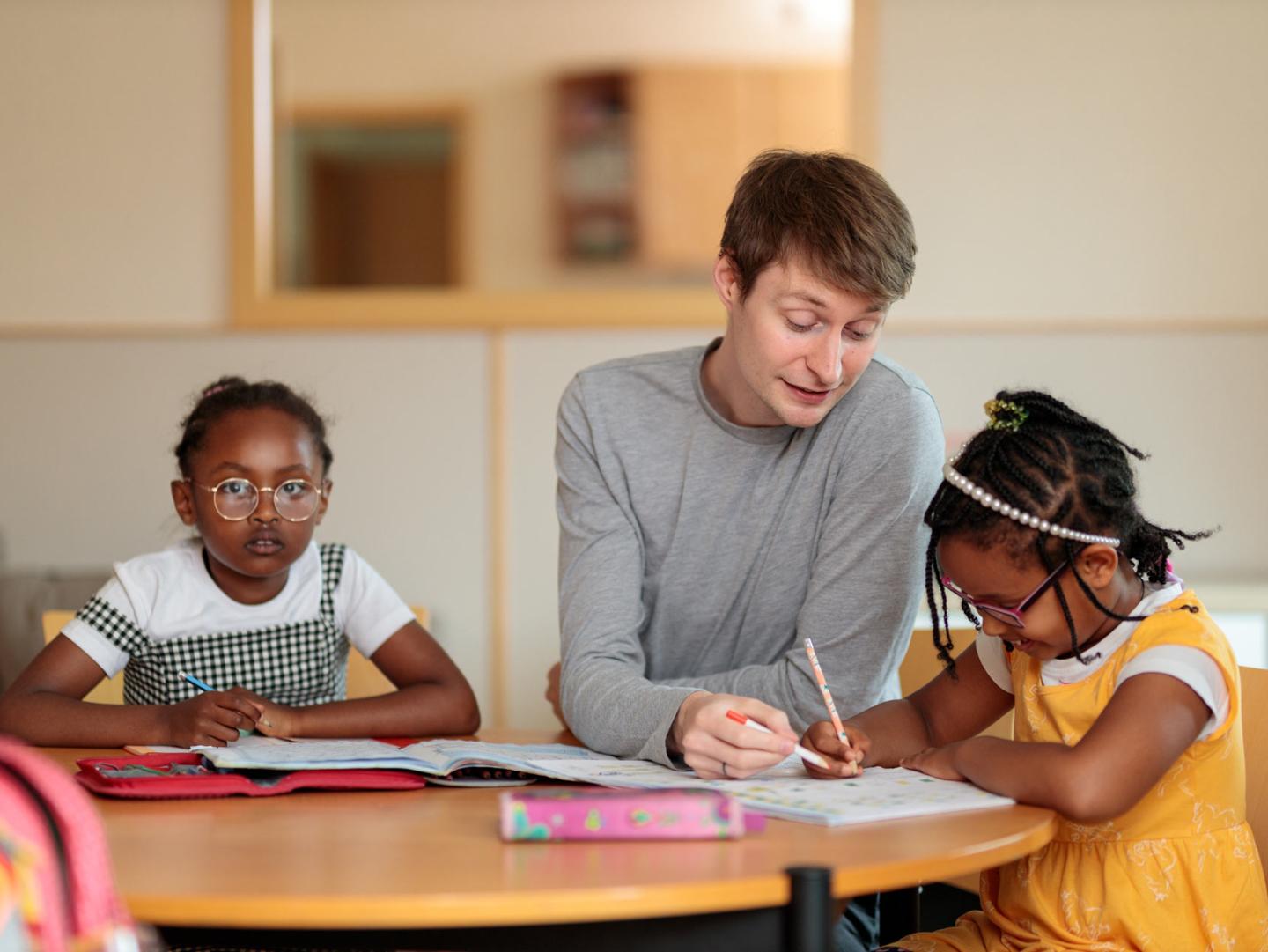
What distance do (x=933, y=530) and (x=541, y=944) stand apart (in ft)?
2.14

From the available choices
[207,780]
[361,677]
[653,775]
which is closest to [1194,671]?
[653,775]

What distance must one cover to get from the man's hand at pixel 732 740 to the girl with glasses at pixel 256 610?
0.52 m

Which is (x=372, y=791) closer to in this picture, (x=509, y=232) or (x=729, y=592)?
(x=729, y=592)

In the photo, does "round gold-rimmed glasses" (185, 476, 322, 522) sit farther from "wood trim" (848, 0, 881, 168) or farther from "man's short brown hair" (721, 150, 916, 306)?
"wood trim" (848, 0, 881, 168)

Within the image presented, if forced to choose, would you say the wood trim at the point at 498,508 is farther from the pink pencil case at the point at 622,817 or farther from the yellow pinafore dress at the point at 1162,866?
the pink pencil case at the point at 622,817

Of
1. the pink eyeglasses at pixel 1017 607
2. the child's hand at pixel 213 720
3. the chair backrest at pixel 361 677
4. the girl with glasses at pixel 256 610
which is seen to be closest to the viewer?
the pink eyeglasses at pixel 1017 607

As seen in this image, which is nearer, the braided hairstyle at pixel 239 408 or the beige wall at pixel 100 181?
the braided hairstyle at pixel 239 408

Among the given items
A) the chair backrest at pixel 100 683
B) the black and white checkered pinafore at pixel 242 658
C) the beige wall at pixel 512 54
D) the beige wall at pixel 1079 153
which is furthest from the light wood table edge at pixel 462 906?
the beige wall at pixel 512 54

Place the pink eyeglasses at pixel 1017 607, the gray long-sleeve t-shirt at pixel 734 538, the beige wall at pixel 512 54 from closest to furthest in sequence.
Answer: the pink eyeglasses at pixel 1017 607 < the gray long-sleeve t-shirt at pixel 734 538 < the beige wall at pixel 512 54

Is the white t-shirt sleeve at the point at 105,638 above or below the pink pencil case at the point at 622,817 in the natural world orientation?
below

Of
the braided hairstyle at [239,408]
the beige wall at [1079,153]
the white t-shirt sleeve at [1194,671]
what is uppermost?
the beige wall at [1079,153]

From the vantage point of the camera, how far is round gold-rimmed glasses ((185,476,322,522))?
1.76m

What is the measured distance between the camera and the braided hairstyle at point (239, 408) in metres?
1.84

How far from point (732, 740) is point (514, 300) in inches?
82.2
